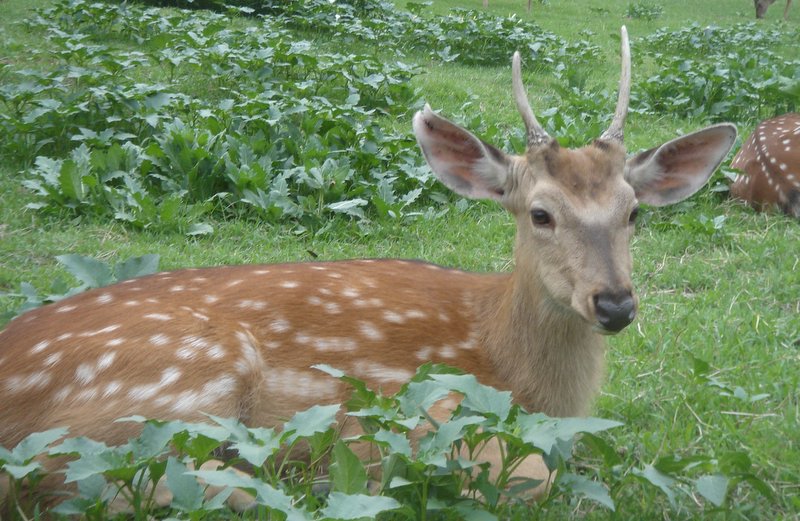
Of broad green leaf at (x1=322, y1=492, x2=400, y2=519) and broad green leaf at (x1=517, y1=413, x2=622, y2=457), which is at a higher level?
broad green leaf at (x1=517, y1=413, x2=622, y2=457)

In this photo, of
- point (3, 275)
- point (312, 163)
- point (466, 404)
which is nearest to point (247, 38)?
point (312, 163)

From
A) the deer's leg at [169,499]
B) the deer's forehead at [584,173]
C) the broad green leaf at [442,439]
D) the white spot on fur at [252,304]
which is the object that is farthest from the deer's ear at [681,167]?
the deer's leg at [169,499]

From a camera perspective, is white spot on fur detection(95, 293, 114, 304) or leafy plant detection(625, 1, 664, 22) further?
leafy plant detection(625, 1, 664, 22)

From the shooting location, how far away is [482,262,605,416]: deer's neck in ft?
11.8

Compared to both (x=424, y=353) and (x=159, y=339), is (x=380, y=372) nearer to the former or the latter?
(x=424, y=353)

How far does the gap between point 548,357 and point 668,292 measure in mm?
1902

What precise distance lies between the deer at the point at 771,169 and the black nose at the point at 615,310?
13.1 ft

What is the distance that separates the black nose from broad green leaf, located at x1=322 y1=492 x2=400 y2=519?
1135mm

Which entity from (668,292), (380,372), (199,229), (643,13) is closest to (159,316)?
(380,372)

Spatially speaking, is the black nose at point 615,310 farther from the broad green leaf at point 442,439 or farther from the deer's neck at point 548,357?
the broad green leaf at point 442,439

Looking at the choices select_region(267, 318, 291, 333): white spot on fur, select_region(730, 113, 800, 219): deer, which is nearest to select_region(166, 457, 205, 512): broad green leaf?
select_region(267, 318, 291, 333): white spot on fur

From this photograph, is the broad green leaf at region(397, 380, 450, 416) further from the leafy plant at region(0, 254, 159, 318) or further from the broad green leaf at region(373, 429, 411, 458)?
the leafy plant at region(0, 254, 159, 318)

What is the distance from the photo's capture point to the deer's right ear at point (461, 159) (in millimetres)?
3805

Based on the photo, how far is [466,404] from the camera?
2.56 m
